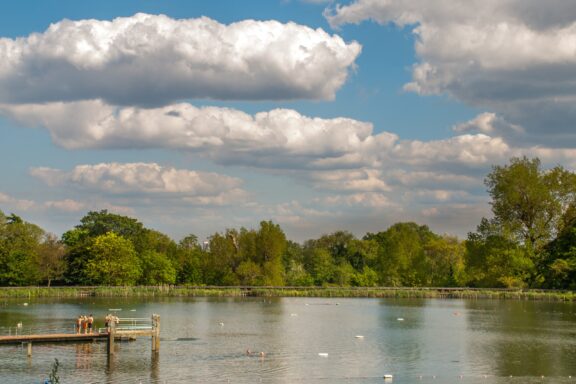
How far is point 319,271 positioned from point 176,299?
39.5 m

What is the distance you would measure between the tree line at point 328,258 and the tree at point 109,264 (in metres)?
→ 0.18

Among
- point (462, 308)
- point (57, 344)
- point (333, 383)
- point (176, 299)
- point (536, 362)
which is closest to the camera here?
point (333, 383)

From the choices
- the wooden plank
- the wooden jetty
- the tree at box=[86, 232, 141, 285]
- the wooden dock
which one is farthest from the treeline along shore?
the wooden jetty

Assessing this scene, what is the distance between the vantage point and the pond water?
50312 mm

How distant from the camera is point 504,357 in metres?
Answer: 59.8

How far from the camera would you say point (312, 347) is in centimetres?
6419

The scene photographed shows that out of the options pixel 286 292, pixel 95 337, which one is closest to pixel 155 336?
pixel 95 337

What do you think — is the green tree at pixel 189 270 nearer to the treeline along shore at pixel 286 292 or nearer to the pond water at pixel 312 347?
the treeline along shore at pixel 286 292

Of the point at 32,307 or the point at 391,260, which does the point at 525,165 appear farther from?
the point at 32,307

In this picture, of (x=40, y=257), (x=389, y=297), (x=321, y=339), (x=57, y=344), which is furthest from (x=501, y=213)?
(x=57, y=344)

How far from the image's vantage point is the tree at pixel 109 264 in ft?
446

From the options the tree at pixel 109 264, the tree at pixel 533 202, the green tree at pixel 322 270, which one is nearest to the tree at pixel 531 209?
the tree at pixel 533 202

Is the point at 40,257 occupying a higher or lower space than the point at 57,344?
higher

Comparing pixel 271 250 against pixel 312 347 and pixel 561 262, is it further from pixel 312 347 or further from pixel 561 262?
pixel 312 347
